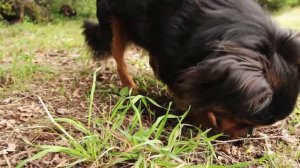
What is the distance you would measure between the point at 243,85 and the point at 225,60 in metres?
0.17

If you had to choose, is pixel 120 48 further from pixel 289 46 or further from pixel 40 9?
pixel 40 9

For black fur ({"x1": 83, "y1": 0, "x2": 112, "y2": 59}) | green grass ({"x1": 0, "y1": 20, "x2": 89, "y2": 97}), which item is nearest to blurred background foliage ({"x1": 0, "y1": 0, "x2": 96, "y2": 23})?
green grass ({"x1": 0, "y1": 20, "x2": 89, "y2": 97})

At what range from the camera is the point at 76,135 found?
262cm

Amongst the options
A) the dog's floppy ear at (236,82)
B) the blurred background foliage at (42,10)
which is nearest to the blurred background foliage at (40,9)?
the blurred background foliage at (42,10)

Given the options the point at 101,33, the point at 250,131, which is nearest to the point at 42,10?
the point at 101,33

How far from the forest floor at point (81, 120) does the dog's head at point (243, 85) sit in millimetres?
193

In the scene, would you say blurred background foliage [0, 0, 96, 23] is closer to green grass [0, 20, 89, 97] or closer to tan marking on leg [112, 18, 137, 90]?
green grass [0, 20, 89, 97]

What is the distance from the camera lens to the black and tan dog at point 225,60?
8.03ft

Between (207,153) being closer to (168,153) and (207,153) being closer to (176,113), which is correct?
(168,153)

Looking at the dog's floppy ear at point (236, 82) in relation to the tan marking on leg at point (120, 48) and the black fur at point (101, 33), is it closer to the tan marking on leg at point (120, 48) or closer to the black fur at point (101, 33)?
the tan marking on leg at point (120, 48)

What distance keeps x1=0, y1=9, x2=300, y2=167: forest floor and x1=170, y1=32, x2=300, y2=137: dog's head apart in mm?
193

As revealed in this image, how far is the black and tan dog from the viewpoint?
96.3 inches

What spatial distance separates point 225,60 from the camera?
2439mm

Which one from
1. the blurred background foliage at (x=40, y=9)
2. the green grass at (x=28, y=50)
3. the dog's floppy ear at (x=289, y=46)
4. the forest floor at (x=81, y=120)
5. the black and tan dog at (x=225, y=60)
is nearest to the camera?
the forest floor at (x=81, y=120)
